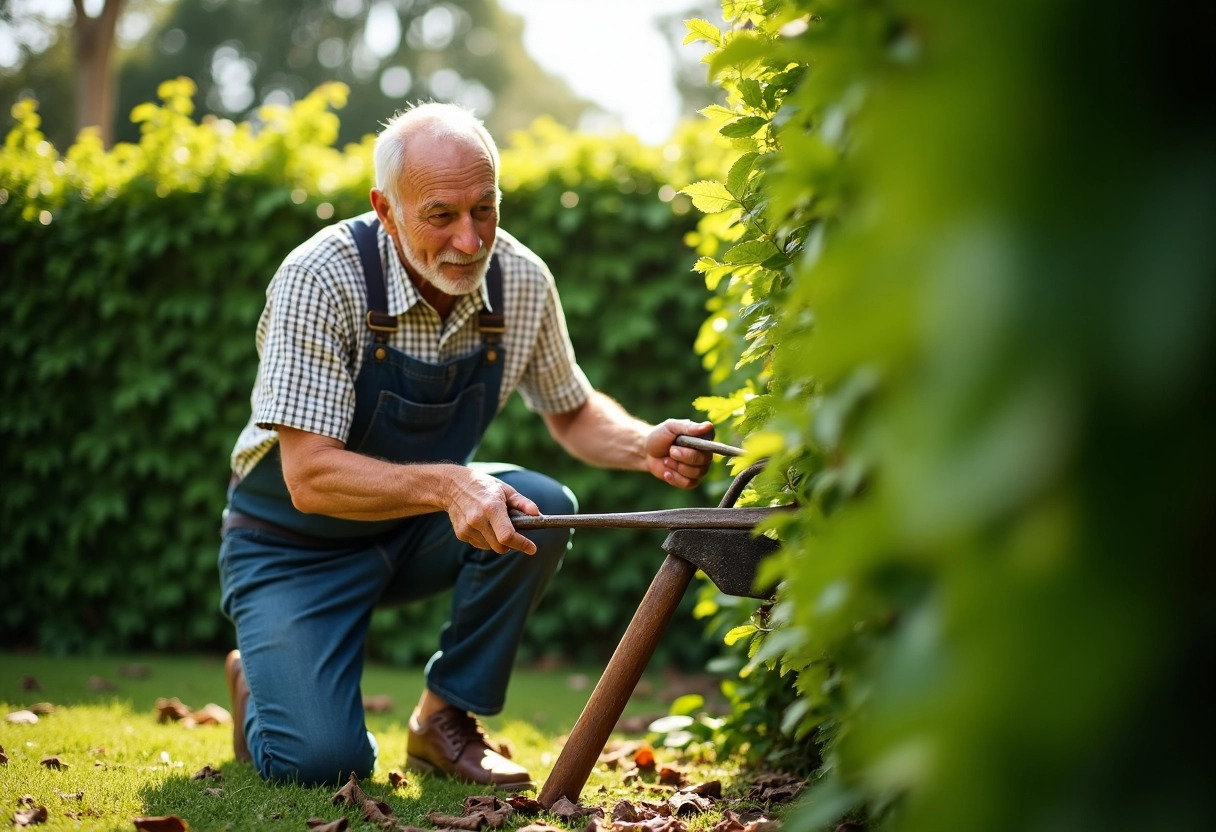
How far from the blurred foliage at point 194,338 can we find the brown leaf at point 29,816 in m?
2.95

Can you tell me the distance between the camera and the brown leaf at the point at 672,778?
274 cm

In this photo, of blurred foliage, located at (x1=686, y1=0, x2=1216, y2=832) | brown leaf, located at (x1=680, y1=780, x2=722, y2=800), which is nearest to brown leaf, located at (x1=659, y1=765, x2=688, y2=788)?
brown leaf, located at (x1=680, y1=780, x2=722, y2=800)

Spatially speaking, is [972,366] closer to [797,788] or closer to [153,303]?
[797,788]

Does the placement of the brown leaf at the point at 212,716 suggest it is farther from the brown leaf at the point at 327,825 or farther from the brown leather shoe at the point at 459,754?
the brown leaf at the point at 327,825

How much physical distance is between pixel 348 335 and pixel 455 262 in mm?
373

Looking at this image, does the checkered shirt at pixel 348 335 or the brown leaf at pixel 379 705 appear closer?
the checkered shirt at pixel 348 335

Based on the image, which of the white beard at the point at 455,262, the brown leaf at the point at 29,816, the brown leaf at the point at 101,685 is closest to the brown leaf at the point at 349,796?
the brown leaf at the point at 29,816

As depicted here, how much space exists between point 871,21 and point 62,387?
5.24 m

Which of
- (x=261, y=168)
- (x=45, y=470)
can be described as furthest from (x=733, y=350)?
(x=45, y=470)

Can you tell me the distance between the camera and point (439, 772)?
9.39 feet

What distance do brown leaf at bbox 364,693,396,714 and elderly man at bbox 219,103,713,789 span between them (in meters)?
0.88

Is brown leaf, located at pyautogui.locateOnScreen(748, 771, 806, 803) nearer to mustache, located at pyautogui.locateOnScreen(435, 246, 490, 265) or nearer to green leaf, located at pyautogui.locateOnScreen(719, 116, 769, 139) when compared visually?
green leaf, located at pyautogui.locateOnScreen(719, 116, 769, 139)

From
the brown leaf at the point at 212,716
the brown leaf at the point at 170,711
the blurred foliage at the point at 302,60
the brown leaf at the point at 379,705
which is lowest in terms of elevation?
the brown leaf at the point at 379,705

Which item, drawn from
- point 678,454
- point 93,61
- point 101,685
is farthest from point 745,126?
point 93,61
